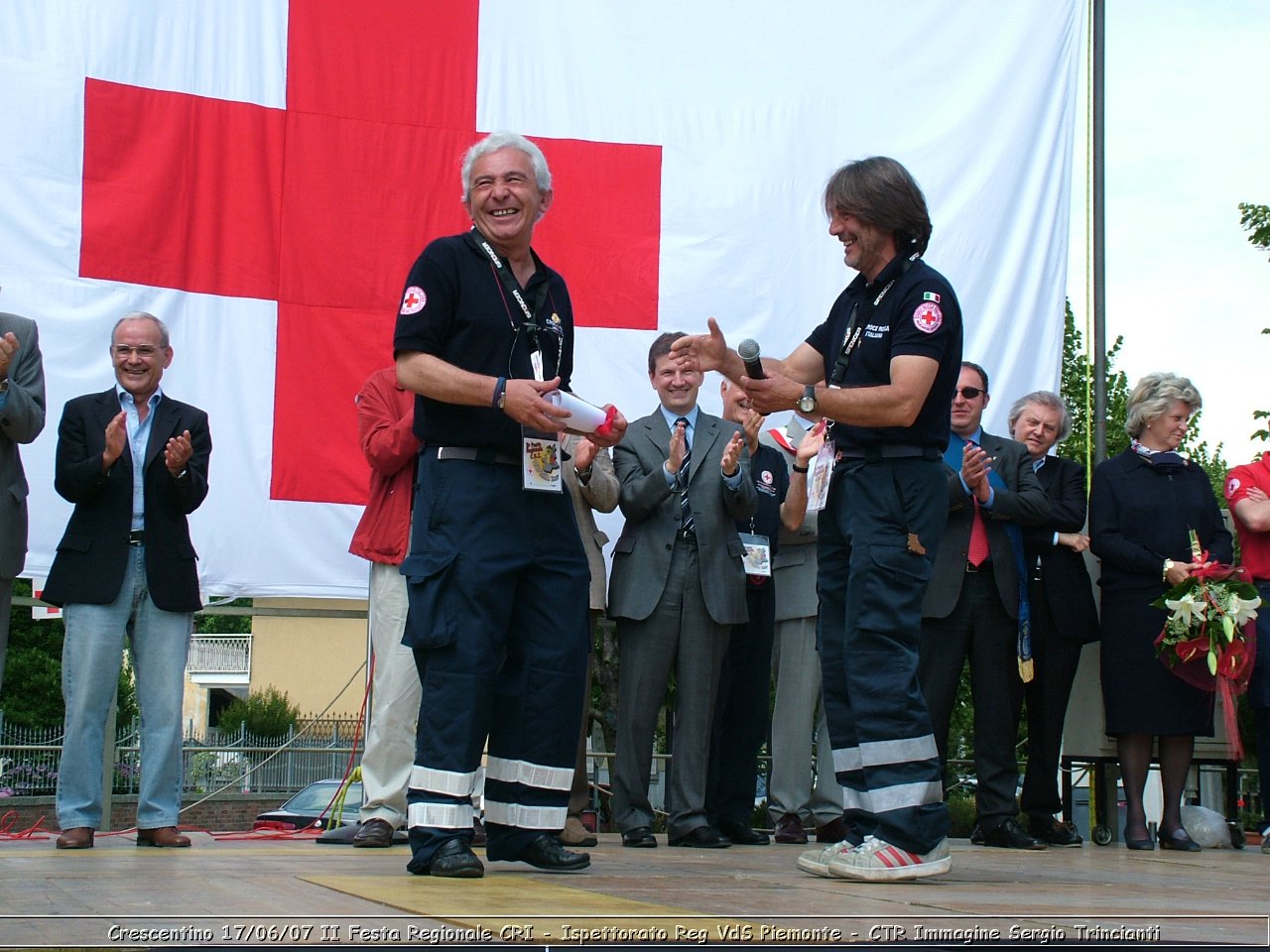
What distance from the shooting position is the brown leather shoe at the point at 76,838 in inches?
155

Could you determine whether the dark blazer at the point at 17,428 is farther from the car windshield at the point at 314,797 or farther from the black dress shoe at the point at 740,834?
the car windshield at the point at 314,797

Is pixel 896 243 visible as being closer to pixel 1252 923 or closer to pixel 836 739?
pixel 836 739

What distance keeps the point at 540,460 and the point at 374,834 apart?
5.70 ft

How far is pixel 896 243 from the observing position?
3.38 metres

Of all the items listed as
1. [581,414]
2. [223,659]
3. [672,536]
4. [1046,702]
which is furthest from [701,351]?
[223,659]

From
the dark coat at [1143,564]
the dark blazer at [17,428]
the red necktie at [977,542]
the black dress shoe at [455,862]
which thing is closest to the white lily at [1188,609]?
the dark coat at [1143,564]

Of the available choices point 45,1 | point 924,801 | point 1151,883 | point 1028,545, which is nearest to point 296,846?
point 924,801

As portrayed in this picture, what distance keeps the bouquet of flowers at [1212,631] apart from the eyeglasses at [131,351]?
140 inches

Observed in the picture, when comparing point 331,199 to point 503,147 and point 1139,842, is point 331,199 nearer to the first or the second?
point 503,147

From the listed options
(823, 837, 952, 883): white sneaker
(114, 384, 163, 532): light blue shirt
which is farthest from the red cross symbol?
(823, 837, 952, 883): white sneaker

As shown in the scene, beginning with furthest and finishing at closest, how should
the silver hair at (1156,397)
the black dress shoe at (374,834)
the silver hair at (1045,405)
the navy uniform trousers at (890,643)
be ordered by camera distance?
the silver hair at (1045,405) < the silver hair at (1156,397) < the black dress shoe at (374,834) < the navy uniform trousers at (890,643)

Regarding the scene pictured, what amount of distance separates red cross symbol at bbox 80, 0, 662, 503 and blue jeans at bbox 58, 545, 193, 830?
3.86 feet

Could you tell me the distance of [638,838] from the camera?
14.6ft

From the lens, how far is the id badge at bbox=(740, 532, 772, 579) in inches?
191
